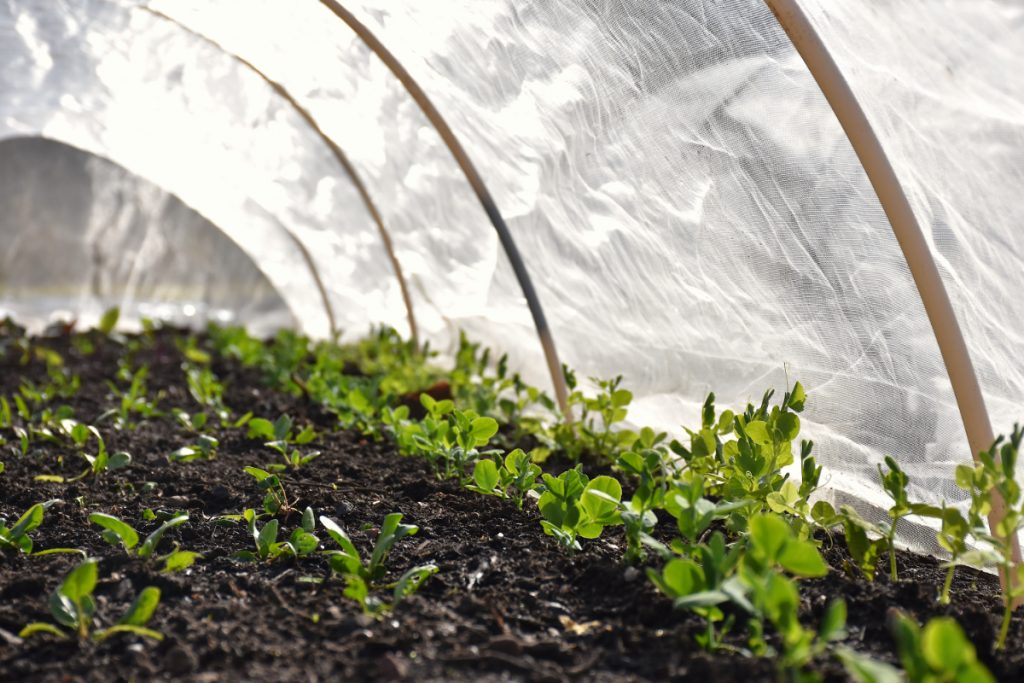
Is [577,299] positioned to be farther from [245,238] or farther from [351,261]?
[245,238]

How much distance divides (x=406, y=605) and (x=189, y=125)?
15.7 ft

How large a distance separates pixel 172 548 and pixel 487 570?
2.29 ft

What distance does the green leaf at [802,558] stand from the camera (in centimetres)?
133

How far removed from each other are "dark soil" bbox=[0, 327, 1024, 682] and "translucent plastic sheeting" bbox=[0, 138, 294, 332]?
5266 mm

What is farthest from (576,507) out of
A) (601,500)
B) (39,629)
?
(39,629)

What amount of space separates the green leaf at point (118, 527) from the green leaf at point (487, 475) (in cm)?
73

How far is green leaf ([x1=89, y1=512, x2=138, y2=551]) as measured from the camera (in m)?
1.79

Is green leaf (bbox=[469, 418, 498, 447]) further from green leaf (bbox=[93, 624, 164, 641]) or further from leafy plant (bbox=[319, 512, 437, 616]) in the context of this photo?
→ green leaf (bbox=[93, 624, 164, 641])

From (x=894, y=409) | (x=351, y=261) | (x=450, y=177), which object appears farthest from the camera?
(x=351, y=261)

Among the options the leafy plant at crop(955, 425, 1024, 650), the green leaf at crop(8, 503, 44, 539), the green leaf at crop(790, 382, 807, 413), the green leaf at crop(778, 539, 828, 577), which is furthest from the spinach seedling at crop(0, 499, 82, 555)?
the leafy plant at crop(955, 425, 1024, 650)

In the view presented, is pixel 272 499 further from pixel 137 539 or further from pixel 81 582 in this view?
pixel 81 582

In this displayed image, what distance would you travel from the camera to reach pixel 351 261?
6.12 m

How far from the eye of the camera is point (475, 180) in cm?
376

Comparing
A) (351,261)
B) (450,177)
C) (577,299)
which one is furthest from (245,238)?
(577,299)
